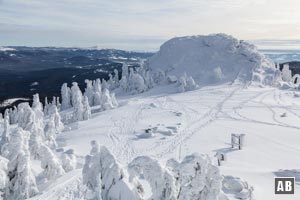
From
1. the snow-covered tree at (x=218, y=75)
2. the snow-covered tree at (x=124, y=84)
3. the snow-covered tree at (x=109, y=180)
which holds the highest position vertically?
the snow-covered tree at (x=109, y=180)

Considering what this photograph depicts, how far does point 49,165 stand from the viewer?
3503cm

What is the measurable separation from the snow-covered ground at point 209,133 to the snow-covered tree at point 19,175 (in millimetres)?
1590

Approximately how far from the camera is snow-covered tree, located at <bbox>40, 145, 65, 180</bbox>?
35.0 meters

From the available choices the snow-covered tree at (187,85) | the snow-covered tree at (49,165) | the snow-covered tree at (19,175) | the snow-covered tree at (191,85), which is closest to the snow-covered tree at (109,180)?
the snow-covered tree at (19,175)

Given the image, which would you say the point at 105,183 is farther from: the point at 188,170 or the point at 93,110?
the point at 93,110

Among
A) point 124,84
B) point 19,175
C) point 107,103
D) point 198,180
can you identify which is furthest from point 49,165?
point 124,84

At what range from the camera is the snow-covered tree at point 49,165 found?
1378 inches

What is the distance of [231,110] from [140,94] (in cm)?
4579

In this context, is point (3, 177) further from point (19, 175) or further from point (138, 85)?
point (138, 85)

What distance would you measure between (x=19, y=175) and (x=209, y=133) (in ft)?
116

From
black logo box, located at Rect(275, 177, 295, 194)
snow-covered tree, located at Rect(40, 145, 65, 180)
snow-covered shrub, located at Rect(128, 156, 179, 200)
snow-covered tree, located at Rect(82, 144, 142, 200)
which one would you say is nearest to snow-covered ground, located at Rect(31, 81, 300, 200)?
black logo box, located at Rect(275, 177, 295, 194)

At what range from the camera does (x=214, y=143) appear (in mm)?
54625

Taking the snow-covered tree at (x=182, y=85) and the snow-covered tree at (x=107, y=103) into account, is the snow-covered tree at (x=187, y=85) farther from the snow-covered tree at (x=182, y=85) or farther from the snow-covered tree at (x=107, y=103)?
the snow-covered tree at (x=107, y=103)

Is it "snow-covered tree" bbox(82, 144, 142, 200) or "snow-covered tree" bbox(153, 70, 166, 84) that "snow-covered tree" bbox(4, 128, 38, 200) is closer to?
"snow-covered tree" bbox(82, 144, 142, 200)
